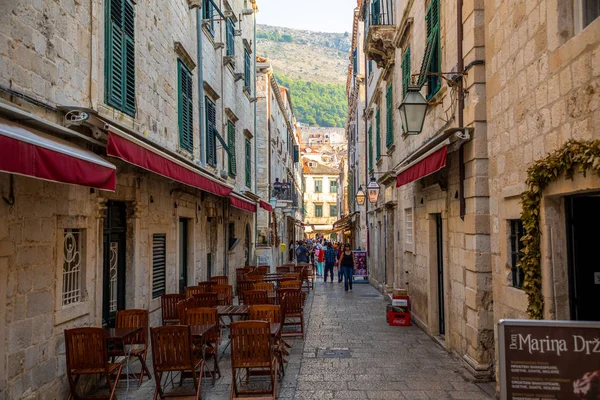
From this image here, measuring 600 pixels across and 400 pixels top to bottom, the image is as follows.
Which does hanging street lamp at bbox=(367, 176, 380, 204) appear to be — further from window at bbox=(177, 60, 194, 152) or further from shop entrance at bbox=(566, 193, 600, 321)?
shop entrance at bbox=(566, 193, 600, 321)

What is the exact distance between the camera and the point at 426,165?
7723 millimetres

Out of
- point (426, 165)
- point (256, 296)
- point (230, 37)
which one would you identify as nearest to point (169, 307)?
point (256, 296)

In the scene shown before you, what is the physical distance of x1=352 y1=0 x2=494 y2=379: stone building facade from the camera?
699 centimetres

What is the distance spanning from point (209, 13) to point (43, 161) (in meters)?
11.4

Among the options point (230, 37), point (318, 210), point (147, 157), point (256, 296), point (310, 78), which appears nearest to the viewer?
point (147, 157)

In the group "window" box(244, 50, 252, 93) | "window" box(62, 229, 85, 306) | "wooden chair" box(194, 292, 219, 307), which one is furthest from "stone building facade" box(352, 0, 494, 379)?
"window" box(244, 50, 252, 93)

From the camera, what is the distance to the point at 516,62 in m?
5.87

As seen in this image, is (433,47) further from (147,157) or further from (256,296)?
(256,296)

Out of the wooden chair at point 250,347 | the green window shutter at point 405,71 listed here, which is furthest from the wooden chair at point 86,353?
the green window shutter at point 405,71

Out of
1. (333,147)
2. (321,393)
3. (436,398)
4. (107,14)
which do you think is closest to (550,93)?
(436,398)

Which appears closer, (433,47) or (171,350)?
(171,350)

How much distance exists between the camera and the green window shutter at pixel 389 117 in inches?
574

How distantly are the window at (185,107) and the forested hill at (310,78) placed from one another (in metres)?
124

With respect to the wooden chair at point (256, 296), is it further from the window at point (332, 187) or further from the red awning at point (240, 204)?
the window at point (332, 187)
